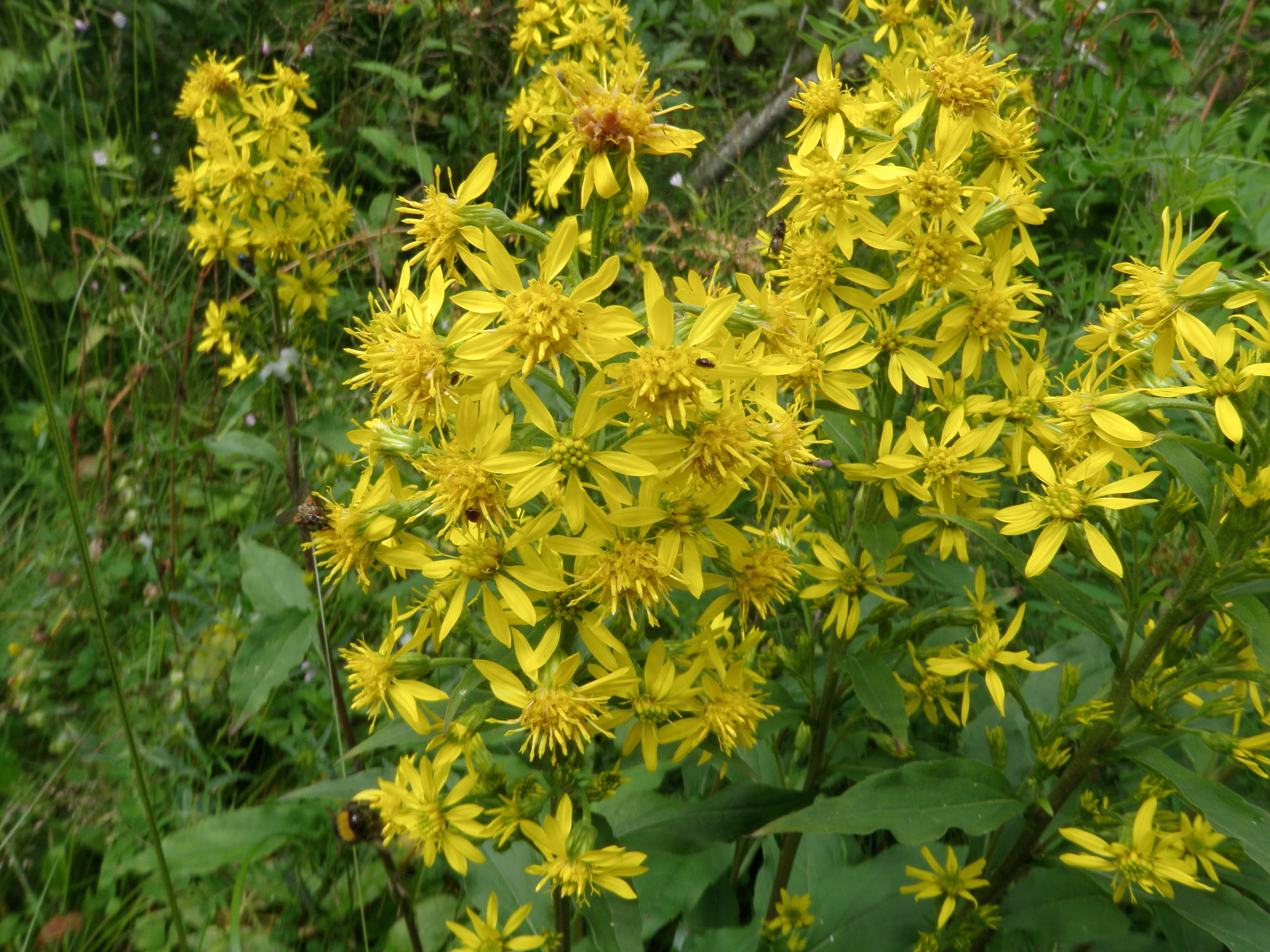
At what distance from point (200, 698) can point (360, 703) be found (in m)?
1.71

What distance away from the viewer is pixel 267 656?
2555mm

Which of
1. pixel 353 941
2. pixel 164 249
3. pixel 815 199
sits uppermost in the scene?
pixel 815 199

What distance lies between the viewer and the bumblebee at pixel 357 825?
1921mm

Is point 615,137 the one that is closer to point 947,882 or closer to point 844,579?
point 844,579

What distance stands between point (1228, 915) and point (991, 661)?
2.24 ft

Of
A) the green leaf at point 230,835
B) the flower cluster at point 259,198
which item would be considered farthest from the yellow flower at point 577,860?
the flower cluster at point 259,198

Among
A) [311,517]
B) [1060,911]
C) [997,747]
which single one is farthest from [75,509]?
[1060,911]

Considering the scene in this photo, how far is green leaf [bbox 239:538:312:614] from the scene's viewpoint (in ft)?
8.93

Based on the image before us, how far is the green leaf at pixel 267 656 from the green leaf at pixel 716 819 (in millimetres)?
1168

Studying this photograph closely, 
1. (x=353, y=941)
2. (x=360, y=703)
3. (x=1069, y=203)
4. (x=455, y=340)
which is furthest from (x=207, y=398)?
(x=1069, y=203)

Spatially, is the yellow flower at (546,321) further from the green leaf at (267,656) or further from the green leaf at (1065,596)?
the green leaf at (267,656)

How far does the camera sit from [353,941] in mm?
2625

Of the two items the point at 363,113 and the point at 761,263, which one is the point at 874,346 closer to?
the point at 761,263

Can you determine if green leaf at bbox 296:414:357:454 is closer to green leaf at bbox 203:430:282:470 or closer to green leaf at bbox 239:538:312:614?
green leaf at bbox 203:430:282:470
